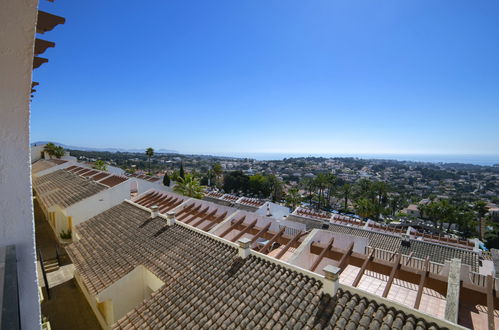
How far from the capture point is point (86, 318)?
1202 centimetres

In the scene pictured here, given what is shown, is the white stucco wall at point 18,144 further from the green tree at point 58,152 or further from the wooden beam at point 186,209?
the green tree at point 58,152

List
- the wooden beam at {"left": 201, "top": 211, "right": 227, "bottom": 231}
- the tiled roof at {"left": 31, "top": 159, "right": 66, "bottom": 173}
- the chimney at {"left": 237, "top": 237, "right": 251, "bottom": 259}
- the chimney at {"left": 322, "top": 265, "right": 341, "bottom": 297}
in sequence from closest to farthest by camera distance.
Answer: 1. the chimney at {"left": 322, "top": 265, "right": 341, "bottom": 297}
2. the chimney at {"left": 237, "top": 237, "right": 251, "bottom": 259}
3. the wooden beam at {"left": 201, "top": 211, "right": 227, "bottom": 231}
4. the tiled roof at {"left": 31, "top": 159, "right": 66, "bottom": 173}

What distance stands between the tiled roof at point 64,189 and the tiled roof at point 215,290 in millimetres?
7609

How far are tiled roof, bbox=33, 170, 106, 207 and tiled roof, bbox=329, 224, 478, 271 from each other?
26.9 metres

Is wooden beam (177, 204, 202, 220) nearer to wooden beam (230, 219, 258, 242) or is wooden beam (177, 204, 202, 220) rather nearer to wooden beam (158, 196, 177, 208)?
wooden beam (158, 196, 177, 208)

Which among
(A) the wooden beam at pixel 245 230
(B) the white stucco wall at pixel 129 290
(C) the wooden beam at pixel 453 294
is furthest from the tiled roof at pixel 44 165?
(C) the wooden beam at pixel 453 294

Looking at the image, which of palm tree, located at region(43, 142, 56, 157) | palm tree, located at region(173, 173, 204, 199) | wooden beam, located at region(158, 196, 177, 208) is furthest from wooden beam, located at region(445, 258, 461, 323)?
palm tree, located at region(43, 142, 56, 157)

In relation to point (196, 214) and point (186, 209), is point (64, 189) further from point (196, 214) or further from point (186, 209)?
point (196, 214)

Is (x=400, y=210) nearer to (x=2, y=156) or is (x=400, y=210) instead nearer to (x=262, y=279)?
(x=262, y=279)

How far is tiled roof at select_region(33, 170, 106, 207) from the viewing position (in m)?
19.2

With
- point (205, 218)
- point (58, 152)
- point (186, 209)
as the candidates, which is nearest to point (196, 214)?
point (205, 218)

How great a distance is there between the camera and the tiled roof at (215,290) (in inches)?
265

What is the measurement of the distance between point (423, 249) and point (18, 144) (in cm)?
2995

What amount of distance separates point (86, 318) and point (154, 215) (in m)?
5.90
